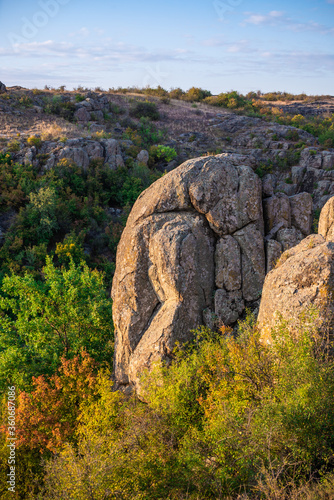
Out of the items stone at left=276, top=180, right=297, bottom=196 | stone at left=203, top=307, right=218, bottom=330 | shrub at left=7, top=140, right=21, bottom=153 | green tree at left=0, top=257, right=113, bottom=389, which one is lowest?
green tree at left=0, top=257, right=113, bottom=389

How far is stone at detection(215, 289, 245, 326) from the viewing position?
14.1m

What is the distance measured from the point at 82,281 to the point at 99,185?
68.4 feet

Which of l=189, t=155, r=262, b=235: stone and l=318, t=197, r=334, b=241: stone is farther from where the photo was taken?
l=189, t=155, r=262, b=235: stone

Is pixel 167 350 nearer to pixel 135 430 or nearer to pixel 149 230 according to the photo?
pixel 135 430

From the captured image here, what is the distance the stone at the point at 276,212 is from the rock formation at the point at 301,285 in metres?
3.40

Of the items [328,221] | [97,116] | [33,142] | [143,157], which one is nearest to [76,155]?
[33,142]

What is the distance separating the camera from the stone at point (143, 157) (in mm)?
42375

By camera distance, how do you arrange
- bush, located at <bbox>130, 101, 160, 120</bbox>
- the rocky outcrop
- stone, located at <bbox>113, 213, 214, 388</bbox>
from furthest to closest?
bush, located at <bbox>130, 101, 160, 120</bbox>, the rocky outcrop, stone, located at <bbox>113, 213, 214, 388</bbox>

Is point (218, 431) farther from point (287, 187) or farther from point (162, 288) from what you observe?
point (287, 187)

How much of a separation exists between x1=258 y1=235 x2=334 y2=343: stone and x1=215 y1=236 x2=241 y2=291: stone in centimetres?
268

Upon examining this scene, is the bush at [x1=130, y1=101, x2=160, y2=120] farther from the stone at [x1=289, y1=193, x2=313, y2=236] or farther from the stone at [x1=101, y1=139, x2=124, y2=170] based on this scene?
the stone at [x1=289, y1=193, x2=313, y2=236]

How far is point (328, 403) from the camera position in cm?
846

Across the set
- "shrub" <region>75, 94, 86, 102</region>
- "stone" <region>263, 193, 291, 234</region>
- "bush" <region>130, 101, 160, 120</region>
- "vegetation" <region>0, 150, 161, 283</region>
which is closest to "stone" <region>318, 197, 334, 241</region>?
"stone" <region>263, 193, 291, 234</region>

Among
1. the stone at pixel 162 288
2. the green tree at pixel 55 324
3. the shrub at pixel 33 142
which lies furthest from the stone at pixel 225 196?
the shrub at pixel 33 142
